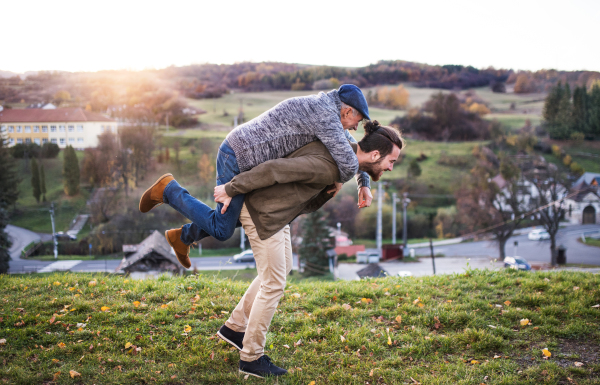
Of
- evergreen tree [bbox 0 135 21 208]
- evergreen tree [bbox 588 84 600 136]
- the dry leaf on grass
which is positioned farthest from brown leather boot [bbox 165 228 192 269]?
evergreen tree [bbox 588 84 600 136]

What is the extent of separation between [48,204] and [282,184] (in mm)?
46933

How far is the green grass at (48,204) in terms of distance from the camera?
38.0 meters

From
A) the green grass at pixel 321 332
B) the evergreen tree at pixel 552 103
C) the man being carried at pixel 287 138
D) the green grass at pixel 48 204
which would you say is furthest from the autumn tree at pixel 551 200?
the green grass at pixel 48 204

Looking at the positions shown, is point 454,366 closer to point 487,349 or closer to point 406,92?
point 487,349

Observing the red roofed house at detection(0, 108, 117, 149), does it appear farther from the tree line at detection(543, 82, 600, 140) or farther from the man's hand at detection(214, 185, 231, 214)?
the tree line at detection(543, 82, 600, 140)

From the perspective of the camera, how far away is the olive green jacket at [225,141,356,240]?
7.84 feet

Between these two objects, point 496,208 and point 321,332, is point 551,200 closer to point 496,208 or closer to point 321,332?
point 496,208

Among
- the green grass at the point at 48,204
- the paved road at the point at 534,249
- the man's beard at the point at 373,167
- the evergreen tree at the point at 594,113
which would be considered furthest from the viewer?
the evergreen tree at the point at 594,113

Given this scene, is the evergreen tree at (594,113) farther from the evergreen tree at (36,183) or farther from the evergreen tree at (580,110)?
the evergreen tree at (36,183)

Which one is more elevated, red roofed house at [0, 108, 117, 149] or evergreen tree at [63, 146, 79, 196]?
red roofed house at [0, 108, 117, 149]

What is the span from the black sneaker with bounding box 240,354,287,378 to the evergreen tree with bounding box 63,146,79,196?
4703 cm

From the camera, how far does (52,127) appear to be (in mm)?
47188

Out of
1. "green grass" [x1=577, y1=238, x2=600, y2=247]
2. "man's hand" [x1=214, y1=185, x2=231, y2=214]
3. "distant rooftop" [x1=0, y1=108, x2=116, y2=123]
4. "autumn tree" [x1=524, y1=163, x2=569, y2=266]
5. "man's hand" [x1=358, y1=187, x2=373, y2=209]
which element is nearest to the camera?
"man's hand" [x1=214, y1=185, x2=231, y2=214]

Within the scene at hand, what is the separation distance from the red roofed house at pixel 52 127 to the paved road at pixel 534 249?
140 feet
